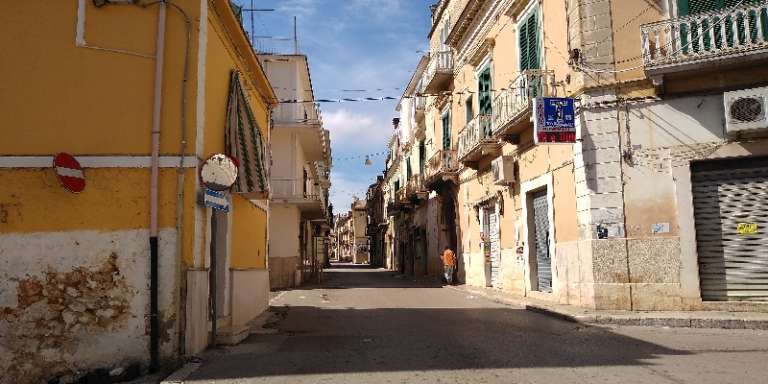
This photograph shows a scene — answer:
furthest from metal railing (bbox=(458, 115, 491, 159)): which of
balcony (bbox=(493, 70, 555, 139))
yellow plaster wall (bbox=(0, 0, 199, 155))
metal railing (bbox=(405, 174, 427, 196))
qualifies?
yellow plaster wall (bbox=(0, 0, 199, 155))

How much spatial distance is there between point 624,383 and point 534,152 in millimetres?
10290

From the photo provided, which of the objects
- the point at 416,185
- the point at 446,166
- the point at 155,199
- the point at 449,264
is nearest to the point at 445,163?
the point at 446,166

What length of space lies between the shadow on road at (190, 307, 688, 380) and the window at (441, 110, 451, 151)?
14471 mm

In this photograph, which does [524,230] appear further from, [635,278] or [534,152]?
[635,278]

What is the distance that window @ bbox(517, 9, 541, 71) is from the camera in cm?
1509

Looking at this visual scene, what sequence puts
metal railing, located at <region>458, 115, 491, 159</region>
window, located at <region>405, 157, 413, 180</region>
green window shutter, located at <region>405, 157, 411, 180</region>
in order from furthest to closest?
green window shutter, located at <region>405, 157, 411, 180</region>, window, located at <region>405, 157, 413, 180</region>, metal railing, located at <region>458, 115, 491, 159</region>

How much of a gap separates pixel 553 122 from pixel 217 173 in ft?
25.1

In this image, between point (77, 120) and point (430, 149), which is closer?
point (77, 120)

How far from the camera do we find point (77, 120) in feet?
Result: 24.7

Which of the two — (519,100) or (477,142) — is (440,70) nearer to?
(477,142)

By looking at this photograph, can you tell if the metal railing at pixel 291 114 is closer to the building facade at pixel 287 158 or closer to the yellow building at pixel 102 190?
the building facade at pixel 287 158

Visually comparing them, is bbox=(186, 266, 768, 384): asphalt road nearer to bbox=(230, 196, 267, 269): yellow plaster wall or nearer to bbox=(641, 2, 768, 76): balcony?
bbox=(230, 196, 267, 269): yellow plaster wall

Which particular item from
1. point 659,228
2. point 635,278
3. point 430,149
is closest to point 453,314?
point 635,278

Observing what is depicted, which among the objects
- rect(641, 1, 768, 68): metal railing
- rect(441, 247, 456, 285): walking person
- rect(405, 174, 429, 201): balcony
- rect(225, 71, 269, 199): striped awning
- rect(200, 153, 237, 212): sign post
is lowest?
rect(441, 247, 456, 285): walking person
